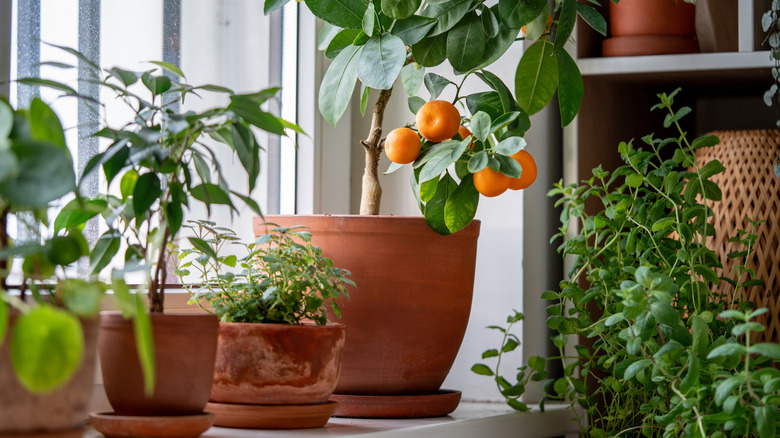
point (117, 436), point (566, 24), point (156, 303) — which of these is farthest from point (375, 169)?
point (117, 436)

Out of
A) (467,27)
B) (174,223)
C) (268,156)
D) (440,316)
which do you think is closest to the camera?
(174,223)

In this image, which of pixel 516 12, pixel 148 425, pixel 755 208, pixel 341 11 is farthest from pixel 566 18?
pixel 148 425

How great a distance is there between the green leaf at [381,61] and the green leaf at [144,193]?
0.28 metres

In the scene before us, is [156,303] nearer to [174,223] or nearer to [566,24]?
[174,223]

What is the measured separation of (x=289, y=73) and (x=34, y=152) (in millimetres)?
892

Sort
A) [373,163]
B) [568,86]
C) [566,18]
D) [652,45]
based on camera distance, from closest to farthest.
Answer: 1. [566,18]
2. [568,86]
3. [373,163]
4. [652,45]

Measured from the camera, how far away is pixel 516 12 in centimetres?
99

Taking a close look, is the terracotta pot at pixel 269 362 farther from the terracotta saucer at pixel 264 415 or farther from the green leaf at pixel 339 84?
the green leaf at pixel 339 84

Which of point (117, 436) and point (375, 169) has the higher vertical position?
point (375, 169)

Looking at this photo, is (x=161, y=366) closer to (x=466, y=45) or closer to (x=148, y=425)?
(x=148, y=425)

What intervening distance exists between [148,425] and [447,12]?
0.56 m

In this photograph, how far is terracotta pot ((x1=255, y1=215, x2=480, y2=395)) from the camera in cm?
112

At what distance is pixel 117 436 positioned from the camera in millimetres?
765

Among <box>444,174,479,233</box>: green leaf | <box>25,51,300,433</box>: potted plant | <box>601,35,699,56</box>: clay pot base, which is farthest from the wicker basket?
<box>25,51,300,433</box>: potted plant
